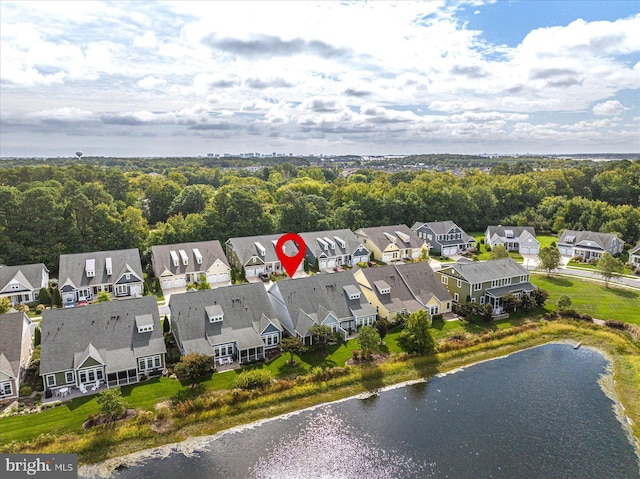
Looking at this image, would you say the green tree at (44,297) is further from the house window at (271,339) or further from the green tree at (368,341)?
the green tree at (368,341)

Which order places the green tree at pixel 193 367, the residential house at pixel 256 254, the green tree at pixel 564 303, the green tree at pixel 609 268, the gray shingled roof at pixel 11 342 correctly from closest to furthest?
1. the gray shingled roof at pixel 11 342
2. the green tree at pixel 193 367
3. the green tree at pixel 564 303
4. the green tree at pixel 609 268
5. the residential house at pixel 256 254

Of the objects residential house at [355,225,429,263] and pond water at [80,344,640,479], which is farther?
residential house at [355,225,429,263]

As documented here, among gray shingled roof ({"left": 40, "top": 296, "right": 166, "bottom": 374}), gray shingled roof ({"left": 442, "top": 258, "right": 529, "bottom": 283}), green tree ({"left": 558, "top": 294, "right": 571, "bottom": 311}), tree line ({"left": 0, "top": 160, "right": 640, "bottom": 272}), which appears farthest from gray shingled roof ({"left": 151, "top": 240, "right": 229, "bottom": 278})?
green tree ({"left": 558, "top": 294, "right": 571, "bottom": 311})

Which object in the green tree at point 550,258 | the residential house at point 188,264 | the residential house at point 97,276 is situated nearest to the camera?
the residential house at point 97,276

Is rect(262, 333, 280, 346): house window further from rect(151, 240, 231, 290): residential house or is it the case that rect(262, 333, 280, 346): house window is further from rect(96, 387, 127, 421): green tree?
rect(151, 240, 231, 290): residential house

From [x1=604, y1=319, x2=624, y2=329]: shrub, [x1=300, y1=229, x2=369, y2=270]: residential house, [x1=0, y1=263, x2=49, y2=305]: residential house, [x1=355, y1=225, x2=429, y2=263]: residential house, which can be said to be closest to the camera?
[x1=604, y1=319, x2=624, y2=329]: shrub

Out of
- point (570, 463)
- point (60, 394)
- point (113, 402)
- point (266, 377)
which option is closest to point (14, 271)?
point (60, 394)

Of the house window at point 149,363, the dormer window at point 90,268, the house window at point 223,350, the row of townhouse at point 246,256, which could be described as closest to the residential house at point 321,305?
the house window at point 223,350
